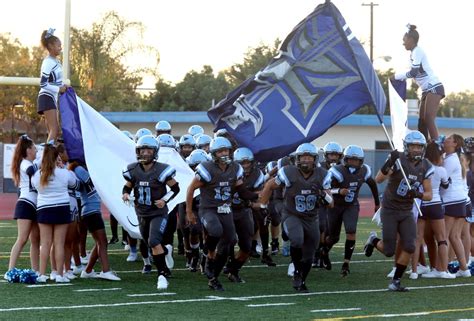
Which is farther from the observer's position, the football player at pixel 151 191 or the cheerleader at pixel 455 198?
the cheerleader at pixel 455 198

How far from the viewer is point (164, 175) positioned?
12.3 metres

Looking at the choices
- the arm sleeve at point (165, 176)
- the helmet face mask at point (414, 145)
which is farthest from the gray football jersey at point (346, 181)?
the arm sleeve at point (165, 176)

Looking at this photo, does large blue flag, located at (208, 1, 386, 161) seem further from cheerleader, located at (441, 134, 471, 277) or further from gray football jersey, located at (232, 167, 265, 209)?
cheerleader, located at (441, 134, 471, 277)

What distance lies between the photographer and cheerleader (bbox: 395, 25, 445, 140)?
14570 mm

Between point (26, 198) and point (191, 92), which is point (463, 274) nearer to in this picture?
point (26, 198)

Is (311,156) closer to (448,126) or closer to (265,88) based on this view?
(265,88)

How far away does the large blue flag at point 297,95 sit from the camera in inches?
564

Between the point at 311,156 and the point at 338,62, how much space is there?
2.57 m

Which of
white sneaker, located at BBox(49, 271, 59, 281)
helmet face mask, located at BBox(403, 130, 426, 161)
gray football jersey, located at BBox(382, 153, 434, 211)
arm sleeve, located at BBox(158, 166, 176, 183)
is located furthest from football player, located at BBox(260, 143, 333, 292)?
white sneaker, located at BBox(49, 271, 59, 281)

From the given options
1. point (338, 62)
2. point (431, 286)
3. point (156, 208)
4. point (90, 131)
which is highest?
point (338, 62)

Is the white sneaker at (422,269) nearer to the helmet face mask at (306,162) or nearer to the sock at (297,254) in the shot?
the sock at (297,254)

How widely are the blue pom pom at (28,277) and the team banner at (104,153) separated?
1453 millimetres

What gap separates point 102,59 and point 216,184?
4053 cm

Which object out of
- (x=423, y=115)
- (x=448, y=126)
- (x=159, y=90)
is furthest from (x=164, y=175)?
(x=159, y=90)
